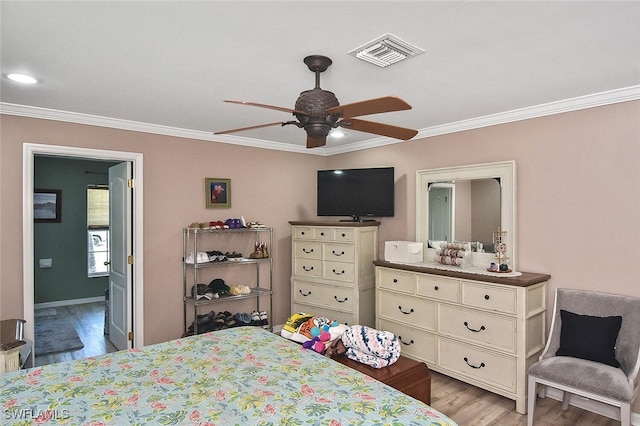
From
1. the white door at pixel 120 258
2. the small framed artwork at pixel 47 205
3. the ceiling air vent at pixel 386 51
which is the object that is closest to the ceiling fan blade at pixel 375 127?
the ceiling air vent at pixel 386 51

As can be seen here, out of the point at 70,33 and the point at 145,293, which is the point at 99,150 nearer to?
the point at 145,293

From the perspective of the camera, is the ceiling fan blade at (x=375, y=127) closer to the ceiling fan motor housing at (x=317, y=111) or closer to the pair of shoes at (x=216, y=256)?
the ceiling fan motor housing at (x=317, y=111)

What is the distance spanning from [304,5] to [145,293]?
3306 mm

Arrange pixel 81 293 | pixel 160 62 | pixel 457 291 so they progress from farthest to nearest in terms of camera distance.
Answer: pixel 81 293 < pixel 457 291 < pixel 160 62

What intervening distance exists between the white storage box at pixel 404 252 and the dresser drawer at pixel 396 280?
0.15m

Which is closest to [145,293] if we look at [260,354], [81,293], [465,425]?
[260,354]

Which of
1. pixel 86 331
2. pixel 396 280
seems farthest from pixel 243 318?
pixel 86 331

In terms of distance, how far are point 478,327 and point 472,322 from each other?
6 cm

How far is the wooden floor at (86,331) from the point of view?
4.09 meters

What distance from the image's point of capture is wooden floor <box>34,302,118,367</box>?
13.4ft

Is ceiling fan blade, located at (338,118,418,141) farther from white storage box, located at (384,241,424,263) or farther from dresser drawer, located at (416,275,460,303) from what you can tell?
white storage box, located at (384,241,424,263)

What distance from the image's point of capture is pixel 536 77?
98.8 inches

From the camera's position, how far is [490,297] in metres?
3.11

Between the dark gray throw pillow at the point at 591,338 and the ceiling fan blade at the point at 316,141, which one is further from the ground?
the ceiling fan blade at the point at 316,141
